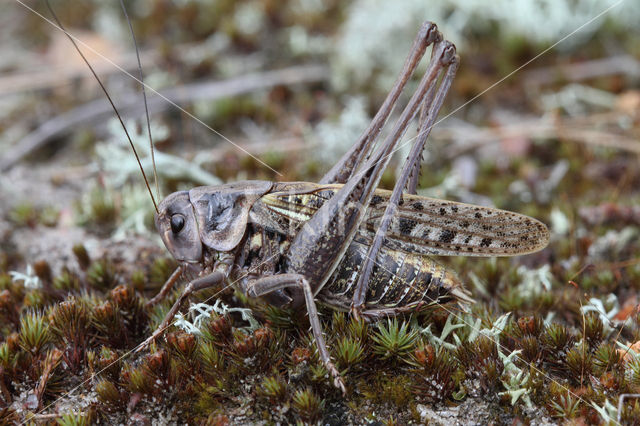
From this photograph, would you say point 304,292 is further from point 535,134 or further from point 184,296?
point 535,134

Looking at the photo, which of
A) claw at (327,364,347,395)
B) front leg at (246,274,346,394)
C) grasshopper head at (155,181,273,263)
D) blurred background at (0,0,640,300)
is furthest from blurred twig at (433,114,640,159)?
claw at (327,364,347,395)

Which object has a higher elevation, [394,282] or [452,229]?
[452,229]

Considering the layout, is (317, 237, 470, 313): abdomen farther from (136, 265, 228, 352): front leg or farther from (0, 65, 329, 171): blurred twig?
(0, 65, 329, 171): blurred twig

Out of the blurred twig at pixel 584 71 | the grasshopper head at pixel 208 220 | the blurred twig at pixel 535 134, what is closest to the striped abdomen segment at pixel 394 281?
the grasshopper head at pixel 208 220

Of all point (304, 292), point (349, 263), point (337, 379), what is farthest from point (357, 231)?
point (337, 379)

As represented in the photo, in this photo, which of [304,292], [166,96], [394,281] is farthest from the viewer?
[166,96]

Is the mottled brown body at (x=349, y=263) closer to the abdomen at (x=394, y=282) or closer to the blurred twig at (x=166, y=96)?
the abdomen at (x=394, y=282)
